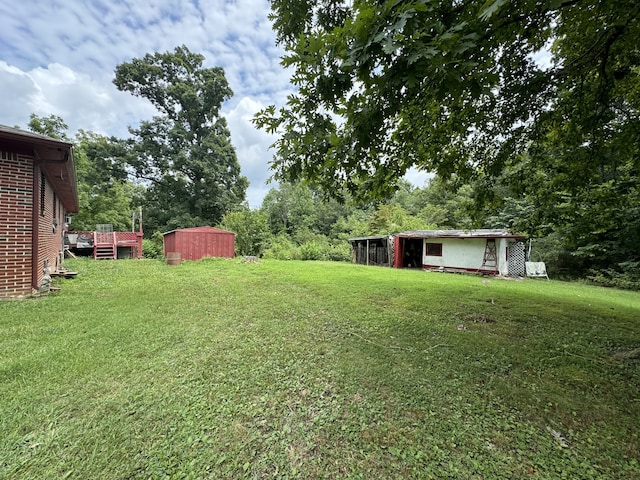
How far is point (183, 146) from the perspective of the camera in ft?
81.9

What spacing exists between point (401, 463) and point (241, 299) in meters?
4.69

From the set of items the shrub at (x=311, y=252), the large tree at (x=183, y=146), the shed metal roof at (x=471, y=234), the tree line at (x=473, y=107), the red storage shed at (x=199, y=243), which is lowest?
the shrub at (x=311, y=252)

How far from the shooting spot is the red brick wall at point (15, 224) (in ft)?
15.3

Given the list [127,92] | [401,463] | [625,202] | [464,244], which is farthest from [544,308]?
[127,92]

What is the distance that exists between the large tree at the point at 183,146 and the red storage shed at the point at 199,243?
10.0m

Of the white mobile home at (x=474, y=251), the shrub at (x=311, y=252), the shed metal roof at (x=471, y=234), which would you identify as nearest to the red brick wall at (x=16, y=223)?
the shed metal roof at (x=471, y=234)

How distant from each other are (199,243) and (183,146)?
15.8m

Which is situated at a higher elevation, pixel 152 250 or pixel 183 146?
pixel 183 146

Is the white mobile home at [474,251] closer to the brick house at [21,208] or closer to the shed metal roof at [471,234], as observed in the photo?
the shed metal roof at [471,234]

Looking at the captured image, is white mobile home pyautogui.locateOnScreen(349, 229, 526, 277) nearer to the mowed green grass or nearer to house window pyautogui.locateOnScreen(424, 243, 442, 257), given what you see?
house window pyautogui.locateOnScreen(424, 243, 442, 257)

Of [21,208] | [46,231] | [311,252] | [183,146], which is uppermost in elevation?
[183,146]

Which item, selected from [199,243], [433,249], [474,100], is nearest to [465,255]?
[433,249]

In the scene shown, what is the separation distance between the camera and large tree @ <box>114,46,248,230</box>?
23.7 metres

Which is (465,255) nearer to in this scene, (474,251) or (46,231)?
(474,251)
